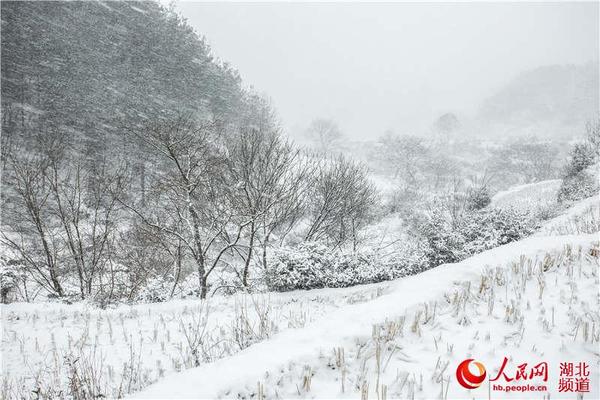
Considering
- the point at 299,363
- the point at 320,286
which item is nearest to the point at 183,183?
the point at 320,286

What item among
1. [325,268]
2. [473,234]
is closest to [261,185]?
[325,268]

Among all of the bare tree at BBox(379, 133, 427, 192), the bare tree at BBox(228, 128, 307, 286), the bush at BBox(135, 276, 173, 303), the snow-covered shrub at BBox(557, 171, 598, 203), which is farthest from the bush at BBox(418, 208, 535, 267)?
the bare tree at BBox(379, 133, 427, 192)

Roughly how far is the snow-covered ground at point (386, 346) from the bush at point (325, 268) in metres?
3.97

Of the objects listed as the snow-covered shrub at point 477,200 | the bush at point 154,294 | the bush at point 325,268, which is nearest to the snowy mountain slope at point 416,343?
the bush at point 325,268

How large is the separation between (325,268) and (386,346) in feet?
22.7

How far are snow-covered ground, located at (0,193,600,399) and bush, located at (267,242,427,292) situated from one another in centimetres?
397

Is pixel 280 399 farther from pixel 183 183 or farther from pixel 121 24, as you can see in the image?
pixel 121 24

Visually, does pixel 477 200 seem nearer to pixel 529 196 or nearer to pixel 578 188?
pixel 578 188

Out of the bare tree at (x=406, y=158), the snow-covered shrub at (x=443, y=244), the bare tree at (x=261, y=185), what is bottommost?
the snow-covered shrub at (x=443, y=244)

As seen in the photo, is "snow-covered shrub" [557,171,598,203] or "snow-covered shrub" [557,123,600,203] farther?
"snow-covered shrub" [557,123,600,203]

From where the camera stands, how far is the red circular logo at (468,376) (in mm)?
2755

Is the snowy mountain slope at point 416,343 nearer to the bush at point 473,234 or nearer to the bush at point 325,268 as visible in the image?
the bush at point 325,268

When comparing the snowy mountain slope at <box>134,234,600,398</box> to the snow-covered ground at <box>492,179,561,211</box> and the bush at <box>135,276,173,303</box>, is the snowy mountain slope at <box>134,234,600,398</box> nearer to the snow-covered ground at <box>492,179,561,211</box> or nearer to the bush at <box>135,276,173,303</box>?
the bush at <box>135,276,173,303</box>

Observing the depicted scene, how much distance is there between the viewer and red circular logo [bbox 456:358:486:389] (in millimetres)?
2755
